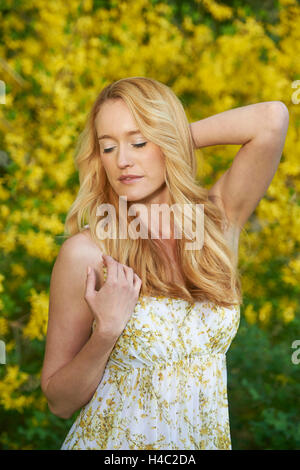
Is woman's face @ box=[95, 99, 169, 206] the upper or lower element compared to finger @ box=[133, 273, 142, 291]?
upper

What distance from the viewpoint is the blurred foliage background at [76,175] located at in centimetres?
257

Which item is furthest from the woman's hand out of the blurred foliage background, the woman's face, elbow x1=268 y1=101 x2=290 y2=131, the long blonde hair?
the blurred foliage background

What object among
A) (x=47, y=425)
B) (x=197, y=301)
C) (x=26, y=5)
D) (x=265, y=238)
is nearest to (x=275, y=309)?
(x=265, y=238)

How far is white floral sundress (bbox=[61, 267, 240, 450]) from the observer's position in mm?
1344

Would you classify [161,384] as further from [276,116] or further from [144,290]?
[276,116]

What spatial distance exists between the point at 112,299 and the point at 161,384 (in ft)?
0.98

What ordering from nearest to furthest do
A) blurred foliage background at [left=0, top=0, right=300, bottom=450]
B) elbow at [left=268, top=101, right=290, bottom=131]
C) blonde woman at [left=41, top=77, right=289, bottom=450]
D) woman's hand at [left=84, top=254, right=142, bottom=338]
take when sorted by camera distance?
woman's hand at [left=84, top=254, right=142, bottom=338], blonde woman at [left=41, top=77, right=289, bottom=450], elbow at [left=268, top=101, right=290, bottom=131], blurred foliage background at [left=0, top=0, right=300, bottom=450]

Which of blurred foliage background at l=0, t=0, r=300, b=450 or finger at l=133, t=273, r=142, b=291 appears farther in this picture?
blurred foliage background at l=0, t=0, r=300, b=450

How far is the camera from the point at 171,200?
62.6 inches

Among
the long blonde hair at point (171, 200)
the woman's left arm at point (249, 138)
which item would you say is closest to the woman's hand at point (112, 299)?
the long blonde hair at point (171, 200)

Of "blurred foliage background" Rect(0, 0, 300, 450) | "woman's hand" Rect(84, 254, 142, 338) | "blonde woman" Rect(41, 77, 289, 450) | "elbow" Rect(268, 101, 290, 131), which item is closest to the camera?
"woman's hand" Rect(84, 254, 142, 338)

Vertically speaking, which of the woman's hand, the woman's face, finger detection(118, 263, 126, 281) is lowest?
the woman's hand

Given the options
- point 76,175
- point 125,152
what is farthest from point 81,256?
point 76,175

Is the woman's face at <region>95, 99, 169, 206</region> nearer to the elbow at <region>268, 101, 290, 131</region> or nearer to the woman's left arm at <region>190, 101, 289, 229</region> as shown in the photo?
the woman's left arm at <region>190, 101, 289, 229</region>
